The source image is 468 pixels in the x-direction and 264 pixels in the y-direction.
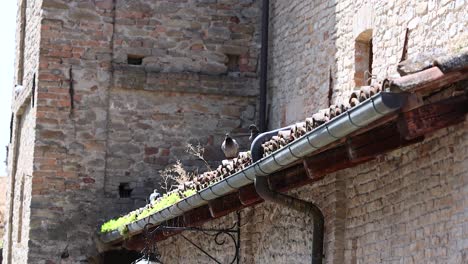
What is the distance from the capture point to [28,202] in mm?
16078

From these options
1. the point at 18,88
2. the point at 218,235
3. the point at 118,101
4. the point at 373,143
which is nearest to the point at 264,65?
the point at 118,101

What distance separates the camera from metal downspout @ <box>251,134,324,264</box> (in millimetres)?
9719

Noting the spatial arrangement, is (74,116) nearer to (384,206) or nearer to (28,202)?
(28,202)

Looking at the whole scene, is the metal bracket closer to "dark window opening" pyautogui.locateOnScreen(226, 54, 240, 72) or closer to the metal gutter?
the metal gutter

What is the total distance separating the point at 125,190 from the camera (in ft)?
52.9

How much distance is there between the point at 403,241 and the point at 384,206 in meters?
0.43

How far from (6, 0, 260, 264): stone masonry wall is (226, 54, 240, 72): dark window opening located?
1cm

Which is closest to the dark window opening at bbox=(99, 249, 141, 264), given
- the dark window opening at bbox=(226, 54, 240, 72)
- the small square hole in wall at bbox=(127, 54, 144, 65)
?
the small square hole in wall at bbox=(127, 54, 144, 65)

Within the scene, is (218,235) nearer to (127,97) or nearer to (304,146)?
(127,97)

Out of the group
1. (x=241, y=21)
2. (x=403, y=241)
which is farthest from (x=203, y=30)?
(x=403, y=241)

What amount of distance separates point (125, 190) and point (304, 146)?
816 centimetres

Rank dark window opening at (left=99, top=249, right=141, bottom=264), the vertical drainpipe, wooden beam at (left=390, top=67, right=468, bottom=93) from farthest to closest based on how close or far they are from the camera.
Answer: dark window opening at (left=99, top=249, right=141, bottom=264) < the vertical drainpipe < wooden beam at (left=390, top=67, right=468, bottom=93)

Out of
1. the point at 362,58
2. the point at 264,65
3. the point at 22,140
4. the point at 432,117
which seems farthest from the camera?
the point at 22,140

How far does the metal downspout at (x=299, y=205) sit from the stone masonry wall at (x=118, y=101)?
630cm
